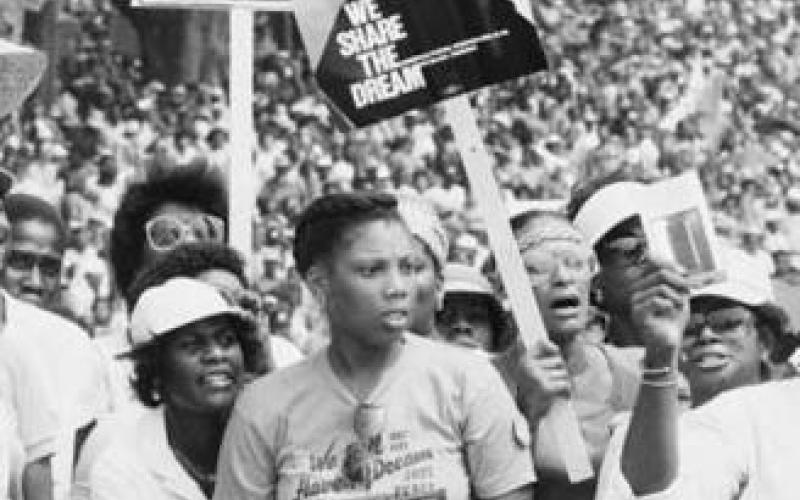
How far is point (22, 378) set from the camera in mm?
6461

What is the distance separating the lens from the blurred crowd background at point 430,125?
19.8 m

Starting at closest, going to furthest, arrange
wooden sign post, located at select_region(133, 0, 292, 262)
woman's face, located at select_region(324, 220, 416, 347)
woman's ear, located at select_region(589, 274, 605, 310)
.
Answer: woman's face, located at select_region(324, 220, 416, 347), woman's ear, located at select_region(589, 274, 605, 310), wooden sign post, located at select_region(133, 0, 292, 262)

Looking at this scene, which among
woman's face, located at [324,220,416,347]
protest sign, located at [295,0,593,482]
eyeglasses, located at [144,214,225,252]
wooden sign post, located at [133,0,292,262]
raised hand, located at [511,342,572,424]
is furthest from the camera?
eyeglasses, located at [144,214,225,252]

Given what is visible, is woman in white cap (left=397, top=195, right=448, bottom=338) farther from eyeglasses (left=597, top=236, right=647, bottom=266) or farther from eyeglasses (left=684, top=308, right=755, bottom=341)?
eyeglasses (left=684, top=308, right=755, bottom=341)

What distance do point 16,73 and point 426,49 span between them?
2.88 feet

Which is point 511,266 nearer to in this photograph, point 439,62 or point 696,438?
point 439,62

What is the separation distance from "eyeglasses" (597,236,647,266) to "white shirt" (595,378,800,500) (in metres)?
1.24

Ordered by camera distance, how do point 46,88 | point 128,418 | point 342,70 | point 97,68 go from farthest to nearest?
point 97,68
point 46,88
point 128,418
point 342,70

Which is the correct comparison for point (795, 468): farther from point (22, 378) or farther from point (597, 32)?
point (597, 32)

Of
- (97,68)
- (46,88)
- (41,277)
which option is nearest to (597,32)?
(97,68)

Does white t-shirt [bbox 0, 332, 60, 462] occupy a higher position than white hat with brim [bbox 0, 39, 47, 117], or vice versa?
white hat with brim [bbox 0, 39, 47, 117]

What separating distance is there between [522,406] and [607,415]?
33cm

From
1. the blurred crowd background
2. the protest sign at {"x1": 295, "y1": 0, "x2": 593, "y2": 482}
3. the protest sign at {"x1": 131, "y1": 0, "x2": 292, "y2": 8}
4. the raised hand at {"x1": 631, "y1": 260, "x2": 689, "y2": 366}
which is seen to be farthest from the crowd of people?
the blurred crowd background

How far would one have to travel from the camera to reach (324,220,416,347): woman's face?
18.4 ft
